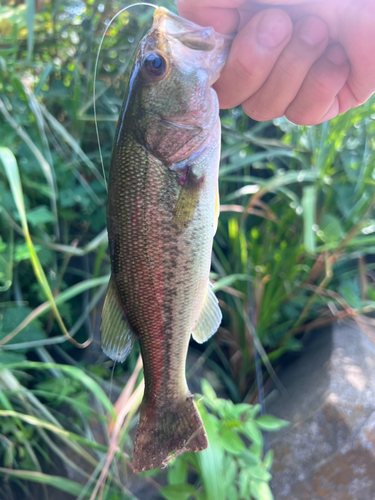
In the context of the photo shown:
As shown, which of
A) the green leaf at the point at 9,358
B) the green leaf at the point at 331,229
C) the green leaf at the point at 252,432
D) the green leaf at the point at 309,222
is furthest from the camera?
the green leaf at the point at 331,229

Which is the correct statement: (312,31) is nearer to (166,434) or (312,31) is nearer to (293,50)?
(293,50)

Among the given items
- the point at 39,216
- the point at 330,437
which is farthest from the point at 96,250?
the point at 330,437

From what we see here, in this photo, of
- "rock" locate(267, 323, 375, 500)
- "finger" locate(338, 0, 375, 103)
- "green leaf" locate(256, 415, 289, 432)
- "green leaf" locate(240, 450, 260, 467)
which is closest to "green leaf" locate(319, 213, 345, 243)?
"rock" locate(267, 323, 375, 500)

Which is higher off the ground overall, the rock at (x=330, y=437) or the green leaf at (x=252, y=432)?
the green leaf at (x=252, y=432)

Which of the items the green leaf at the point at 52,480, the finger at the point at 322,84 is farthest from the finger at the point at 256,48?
the green leaf at the point at 52,480

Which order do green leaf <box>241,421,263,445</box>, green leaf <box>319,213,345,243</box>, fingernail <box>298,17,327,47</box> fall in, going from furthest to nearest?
1. green leaf <box>319,213,345,243</box>
2. green leaf <box>241,421,263,445</box>
3. fingernail <box>298,17,327,47</box>

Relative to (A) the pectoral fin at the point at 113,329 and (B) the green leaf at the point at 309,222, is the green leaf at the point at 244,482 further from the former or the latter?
(B) the green leaf at the point at 309,222

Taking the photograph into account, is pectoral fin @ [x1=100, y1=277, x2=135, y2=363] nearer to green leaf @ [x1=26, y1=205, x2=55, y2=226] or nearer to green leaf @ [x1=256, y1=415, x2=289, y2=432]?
green leaf @ [x1=256, y1=415, x2=289, y2=432]
